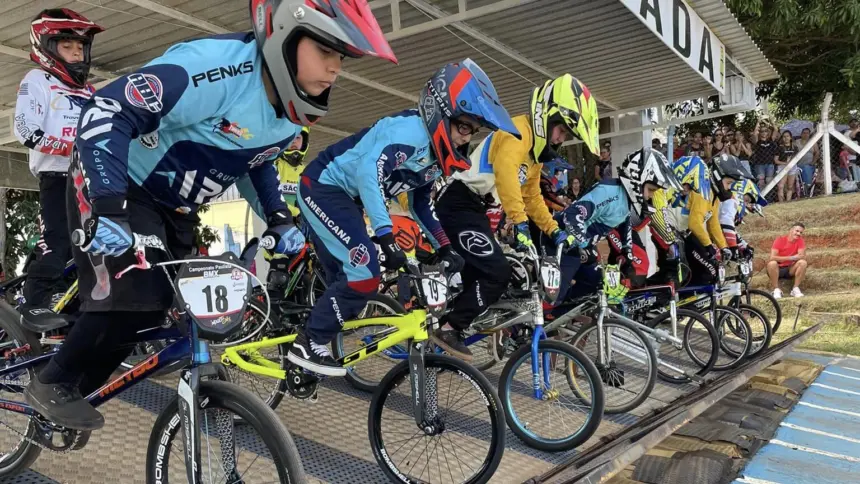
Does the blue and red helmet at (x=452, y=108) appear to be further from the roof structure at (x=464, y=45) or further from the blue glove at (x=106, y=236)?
the roof structure at (x=464, y=45)

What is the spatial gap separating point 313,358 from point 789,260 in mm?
12078

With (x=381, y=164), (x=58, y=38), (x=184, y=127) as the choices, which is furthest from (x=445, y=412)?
(x=58, y=38)

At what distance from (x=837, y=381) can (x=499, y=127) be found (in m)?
6.18

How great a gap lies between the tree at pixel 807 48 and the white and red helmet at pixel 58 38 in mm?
13071

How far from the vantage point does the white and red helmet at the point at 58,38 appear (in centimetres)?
377

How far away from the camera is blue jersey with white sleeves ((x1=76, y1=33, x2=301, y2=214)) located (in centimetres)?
207

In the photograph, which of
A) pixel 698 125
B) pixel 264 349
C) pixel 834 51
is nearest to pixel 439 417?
pixel 264 349

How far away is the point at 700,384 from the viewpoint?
603 cm

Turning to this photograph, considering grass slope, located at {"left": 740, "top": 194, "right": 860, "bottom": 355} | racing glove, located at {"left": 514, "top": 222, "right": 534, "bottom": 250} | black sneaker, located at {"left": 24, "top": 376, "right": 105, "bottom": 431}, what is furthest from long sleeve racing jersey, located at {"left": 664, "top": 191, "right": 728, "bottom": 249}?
black sneaker, located at {"left": 24, "top": 376, "right": 105, "bottom": 431}

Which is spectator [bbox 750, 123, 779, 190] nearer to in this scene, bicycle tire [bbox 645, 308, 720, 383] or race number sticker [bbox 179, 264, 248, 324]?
bicycle tire [bbox 645, 308, 720, 383]

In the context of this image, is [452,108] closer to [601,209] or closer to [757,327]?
[601,209]

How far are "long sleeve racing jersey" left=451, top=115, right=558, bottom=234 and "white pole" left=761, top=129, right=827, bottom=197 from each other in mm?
11381

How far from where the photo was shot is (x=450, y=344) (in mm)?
4500

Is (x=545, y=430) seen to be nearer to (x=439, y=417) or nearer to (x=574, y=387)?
(x=574, y=387)
